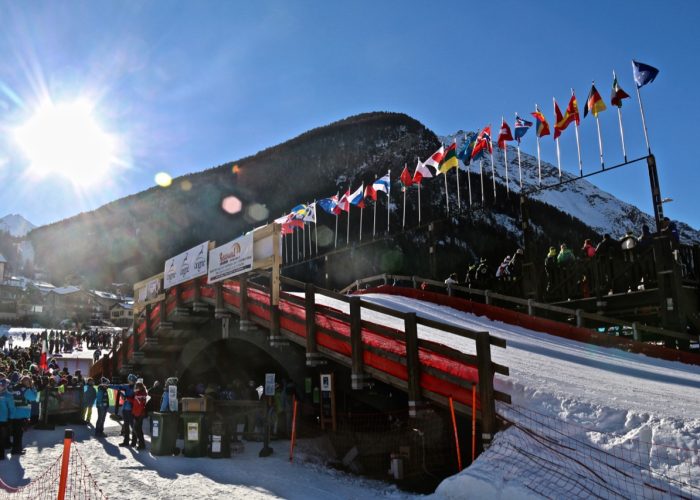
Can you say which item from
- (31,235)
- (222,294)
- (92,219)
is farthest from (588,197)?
(222,294)

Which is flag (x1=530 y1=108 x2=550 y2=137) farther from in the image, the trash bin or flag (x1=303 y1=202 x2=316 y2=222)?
the trash bin

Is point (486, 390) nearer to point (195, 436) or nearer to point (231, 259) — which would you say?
point (195, 436)

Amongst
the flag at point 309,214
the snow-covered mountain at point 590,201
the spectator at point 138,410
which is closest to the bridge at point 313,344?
the spectator at point 138,410

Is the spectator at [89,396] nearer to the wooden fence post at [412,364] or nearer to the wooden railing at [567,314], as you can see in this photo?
the wooden fence post at [412,364]

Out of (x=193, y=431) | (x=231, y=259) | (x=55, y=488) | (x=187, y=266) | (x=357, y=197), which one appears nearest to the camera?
(x=55, y=488)

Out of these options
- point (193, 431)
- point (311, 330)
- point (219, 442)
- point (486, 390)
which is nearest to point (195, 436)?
point (193, 431)

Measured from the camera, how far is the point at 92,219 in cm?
12850

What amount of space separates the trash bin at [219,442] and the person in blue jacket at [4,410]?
12.6 ft

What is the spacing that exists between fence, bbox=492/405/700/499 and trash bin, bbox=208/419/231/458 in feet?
19.9

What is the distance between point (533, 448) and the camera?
7.42 metres

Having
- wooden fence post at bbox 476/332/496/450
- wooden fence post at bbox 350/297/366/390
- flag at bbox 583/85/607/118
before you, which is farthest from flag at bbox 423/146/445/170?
wooden fence post at bbox 476/332/496/450

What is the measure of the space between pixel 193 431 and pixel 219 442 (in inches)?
23.1

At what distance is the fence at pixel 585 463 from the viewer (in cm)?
627

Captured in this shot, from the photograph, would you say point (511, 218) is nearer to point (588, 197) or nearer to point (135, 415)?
point (135, 415)
